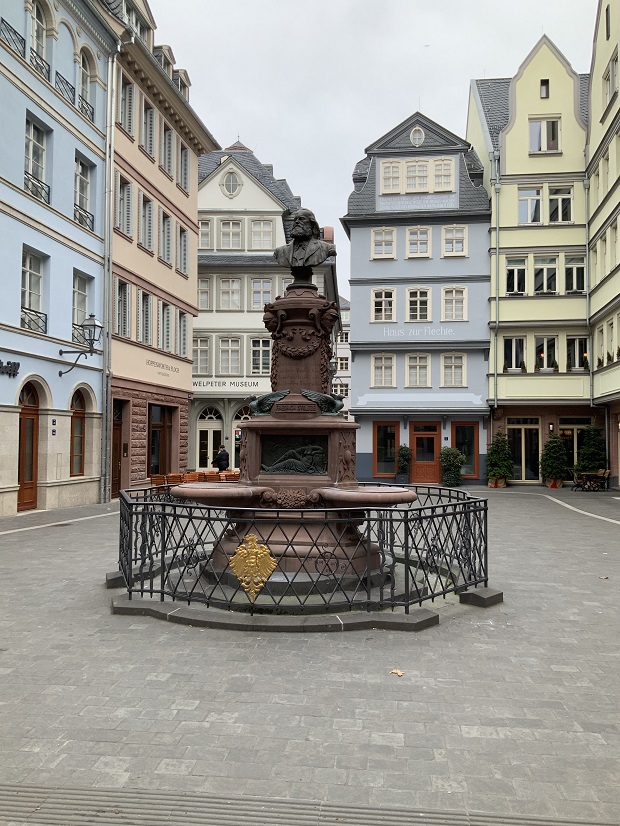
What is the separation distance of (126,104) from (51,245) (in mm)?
8245

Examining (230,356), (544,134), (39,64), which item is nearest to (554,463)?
(544,134)

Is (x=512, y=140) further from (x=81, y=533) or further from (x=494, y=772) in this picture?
(x=494, y=772)

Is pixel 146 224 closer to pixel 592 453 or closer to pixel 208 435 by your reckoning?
pixel 208 435

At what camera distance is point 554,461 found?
3048 centimetres

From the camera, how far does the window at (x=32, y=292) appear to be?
61.5 feet

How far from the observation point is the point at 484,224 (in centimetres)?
3206

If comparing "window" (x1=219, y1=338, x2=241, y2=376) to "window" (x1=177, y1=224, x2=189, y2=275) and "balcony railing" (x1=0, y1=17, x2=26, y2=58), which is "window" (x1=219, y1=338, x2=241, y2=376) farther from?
"balcony railing" (x1=0, y1=17, x2=26, y2=58)

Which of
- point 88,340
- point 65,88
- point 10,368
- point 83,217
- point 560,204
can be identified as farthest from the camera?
point 560,204

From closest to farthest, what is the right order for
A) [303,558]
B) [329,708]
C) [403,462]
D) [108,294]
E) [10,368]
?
1. [329,708]
2. [303,558]
3. [10,368]
4. [108,294]
5. [403,462]

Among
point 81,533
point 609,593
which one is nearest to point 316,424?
point 609,593

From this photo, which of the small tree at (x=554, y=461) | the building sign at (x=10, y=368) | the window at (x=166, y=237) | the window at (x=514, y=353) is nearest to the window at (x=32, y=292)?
the building sign at (x=10, y=368)

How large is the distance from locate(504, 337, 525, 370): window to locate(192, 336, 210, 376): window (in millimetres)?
16498

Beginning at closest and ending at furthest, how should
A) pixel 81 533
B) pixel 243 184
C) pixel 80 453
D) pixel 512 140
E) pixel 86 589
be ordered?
1. pixel 86 589
2. pixel 81 533
3. pixel 80 453
4. pixel 512 140
5. pixel 243 184

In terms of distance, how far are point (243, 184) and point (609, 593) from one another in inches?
1350
